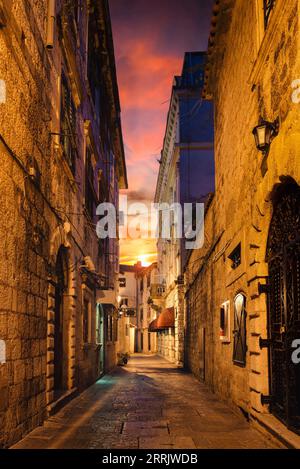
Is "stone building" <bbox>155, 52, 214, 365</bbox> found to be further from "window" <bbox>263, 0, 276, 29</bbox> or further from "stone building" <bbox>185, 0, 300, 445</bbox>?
"window" <bbox>263, 0, 276, 29</bbox>

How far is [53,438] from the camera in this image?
6.83 meters

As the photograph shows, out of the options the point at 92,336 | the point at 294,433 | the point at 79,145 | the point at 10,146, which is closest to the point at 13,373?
the point at 10,146

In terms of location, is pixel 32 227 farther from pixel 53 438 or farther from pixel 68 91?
pixel 68 91

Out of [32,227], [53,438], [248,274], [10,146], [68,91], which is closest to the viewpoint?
[10,146]

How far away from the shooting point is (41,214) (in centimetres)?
793

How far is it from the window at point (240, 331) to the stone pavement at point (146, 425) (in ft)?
3.21

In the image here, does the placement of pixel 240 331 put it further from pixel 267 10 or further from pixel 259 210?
pixel 267 10

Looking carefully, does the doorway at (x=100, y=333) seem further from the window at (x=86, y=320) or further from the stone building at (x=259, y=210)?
the stone building at (x=259, y=210)

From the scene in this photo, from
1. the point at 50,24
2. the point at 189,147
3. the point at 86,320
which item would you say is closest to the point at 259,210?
the point at 50,24

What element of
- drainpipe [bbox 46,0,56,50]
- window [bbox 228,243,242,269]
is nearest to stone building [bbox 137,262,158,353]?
window [bbox 228,243,242,269]

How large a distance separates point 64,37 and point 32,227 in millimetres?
4726

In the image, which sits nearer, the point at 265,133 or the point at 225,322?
the point at 265,133

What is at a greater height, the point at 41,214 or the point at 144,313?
the point at 41,214

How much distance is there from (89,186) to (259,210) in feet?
29.3
